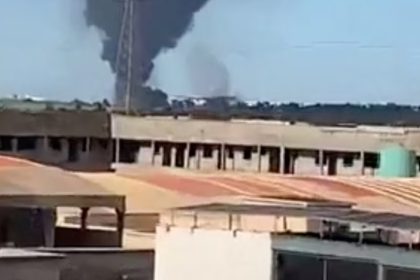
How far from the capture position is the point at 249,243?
20.8m

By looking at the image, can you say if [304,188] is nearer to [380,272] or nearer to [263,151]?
[380,272]

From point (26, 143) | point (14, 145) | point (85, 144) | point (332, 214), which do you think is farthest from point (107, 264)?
point (85, 144)

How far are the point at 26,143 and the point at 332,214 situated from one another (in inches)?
2065

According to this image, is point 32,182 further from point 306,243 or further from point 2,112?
point 2,112

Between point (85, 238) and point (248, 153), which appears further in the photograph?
point (248, 153)

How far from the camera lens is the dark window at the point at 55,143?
74688mm

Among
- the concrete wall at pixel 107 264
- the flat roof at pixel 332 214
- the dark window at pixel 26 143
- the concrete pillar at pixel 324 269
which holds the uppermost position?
the flat roof at pixel 332 214

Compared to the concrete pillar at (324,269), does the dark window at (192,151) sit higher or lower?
lower

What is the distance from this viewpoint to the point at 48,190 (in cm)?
3219

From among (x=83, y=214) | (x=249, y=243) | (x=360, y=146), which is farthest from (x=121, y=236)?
(x=360, y=146)

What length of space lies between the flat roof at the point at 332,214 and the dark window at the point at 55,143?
49.8m

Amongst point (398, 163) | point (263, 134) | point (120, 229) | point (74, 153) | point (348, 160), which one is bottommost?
point (74, 153)

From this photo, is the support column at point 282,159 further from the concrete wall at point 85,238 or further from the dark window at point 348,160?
the concrete wall at point 85,238

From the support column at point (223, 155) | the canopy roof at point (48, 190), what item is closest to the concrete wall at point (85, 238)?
the canopy roof at point (48, 190)
